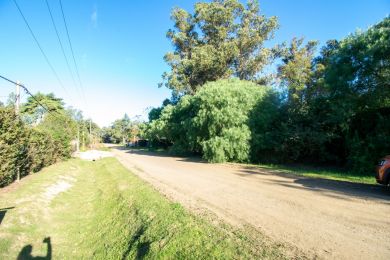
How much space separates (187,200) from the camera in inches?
315

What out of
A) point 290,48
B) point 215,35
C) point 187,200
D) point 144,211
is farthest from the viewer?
point 290,48

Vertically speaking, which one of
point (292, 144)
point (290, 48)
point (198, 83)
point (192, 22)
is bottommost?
point (292, 144)

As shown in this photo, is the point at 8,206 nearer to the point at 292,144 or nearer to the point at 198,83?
the point at 292,144

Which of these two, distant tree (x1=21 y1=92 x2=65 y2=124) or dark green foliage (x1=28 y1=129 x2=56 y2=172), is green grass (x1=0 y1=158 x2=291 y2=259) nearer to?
dark green foliage (x1=28 y1=129 x2=56 y2=172)

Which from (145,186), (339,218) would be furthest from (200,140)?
(339,218)

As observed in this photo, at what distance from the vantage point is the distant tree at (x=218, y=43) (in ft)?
103

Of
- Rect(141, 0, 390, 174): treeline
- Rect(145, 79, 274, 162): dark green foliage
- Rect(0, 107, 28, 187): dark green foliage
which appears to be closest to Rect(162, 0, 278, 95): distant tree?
Rect(141, 0, 390, 174): treeline

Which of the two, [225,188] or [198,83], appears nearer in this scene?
[225,188]

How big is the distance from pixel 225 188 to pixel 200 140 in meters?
12.5

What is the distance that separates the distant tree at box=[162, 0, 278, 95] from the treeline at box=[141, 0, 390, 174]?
0.46ft

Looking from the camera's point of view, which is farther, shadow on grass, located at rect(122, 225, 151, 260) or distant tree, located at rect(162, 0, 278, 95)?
distant tree, located at rect(162, 0, 278, 95)

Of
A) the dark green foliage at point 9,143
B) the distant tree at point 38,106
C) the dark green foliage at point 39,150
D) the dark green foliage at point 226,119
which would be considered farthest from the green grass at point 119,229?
the distant tree at point 38,106

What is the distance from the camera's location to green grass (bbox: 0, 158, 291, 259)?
481cm

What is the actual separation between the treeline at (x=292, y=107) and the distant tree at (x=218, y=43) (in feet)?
0.46
